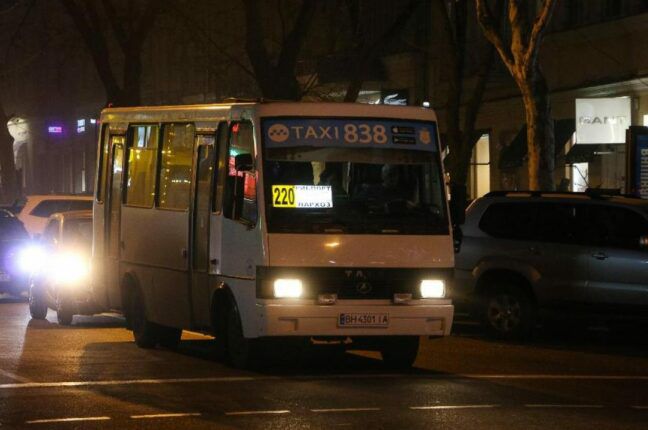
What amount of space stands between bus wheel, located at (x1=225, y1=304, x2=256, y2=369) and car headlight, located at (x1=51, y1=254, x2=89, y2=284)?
20.5 ft

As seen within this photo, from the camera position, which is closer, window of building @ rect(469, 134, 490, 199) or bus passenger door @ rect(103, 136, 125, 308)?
bus passenger door @ rect(103, 136, 125, 308)

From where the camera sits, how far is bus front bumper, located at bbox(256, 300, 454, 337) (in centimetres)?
1491

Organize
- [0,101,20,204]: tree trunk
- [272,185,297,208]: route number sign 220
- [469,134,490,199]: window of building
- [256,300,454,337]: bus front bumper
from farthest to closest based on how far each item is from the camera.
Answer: [0,101,20,204]: tree trunk, [469,134,490,199]: window of building, [272,185,297,208]: route number sign 220, [256,300,454,337]: bus front bumper

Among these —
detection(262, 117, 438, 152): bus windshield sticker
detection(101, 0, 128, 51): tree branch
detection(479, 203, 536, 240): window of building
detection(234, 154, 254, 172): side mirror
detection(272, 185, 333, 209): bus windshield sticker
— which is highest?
detection(101, 0, 128, 51): tree branch

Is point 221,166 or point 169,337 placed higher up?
point 221,166

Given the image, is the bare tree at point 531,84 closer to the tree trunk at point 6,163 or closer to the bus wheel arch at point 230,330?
the bus wheel arch at point 230,330

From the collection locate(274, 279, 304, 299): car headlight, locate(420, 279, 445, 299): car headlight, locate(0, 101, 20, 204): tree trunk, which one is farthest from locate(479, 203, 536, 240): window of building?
locate(0, 101, 20, 204): tree trunk

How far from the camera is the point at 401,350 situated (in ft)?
53.2

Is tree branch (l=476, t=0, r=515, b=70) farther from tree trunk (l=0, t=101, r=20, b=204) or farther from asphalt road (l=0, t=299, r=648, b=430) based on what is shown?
tree trunk (l=0, t=101, r=20, b=204)

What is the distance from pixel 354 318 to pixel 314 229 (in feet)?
3.02

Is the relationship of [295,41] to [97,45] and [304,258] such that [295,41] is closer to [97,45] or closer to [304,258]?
[97,45]

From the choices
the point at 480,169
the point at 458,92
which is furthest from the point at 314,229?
the point at 480,169

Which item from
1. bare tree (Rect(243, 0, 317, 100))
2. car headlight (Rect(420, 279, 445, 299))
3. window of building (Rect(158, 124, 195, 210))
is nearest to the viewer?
car headlight (Rect(420, 279, 445, 299))

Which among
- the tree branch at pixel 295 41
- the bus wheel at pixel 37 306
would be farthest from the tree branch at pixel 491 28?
the bus wheel at pixel 37 306
